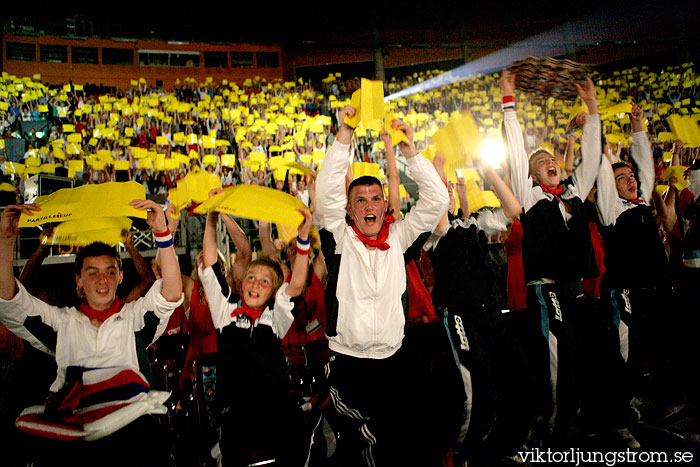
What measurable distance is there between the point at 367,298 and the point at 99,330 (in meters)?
1.45

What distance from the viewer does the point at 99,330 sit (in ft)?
7.27

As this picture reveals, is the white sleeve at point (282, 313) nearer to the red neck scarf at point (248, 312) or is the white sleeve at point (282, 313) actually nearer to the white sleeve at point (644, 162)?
the red neck scarf at point (248, 312)

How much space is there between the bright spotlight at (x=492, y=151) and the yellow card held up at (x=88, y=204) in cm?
201

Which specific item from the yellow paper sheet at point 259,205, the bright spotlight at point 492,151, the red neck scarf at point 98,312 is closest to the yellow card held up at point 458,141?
the bright spotlight at point 492,151

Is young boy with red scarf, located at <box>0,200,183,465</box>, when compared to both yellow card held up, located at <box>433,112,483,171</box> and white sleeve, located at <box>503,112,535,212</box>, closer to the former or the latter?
yellow card held up, located at <box>433,112,483,171</box>

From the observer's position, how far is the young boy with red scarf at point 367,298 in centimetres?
209

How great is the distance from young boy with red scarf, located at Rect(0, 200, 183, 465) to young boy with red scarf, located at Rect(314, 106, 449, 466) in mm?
908

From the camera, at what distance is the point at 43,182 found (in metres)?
5.05

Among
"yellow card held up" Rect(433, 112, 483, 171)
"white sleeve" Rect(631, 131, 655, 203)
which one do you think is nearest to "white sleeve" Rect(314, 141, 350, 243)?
"yellow card held up" Rect(433, 112, 483, 171)

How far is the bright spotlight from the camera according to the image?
2.58 metres

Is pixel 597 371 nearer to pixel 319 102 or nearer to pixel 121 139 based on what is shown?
pixel 121 139

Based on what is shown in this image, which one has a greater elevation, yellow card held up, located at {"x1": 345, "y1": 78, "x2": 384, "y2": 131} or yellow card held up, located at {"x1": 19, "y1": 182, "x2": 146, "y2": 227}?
yellow card held up, located at {"x1": 345, "y1": 78, "x2": 384, "y2": 131}

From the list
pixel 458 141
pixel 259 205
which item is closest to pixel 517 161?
pixel 458 141

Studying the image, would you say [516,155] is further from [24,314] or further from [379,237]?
[24,314]
